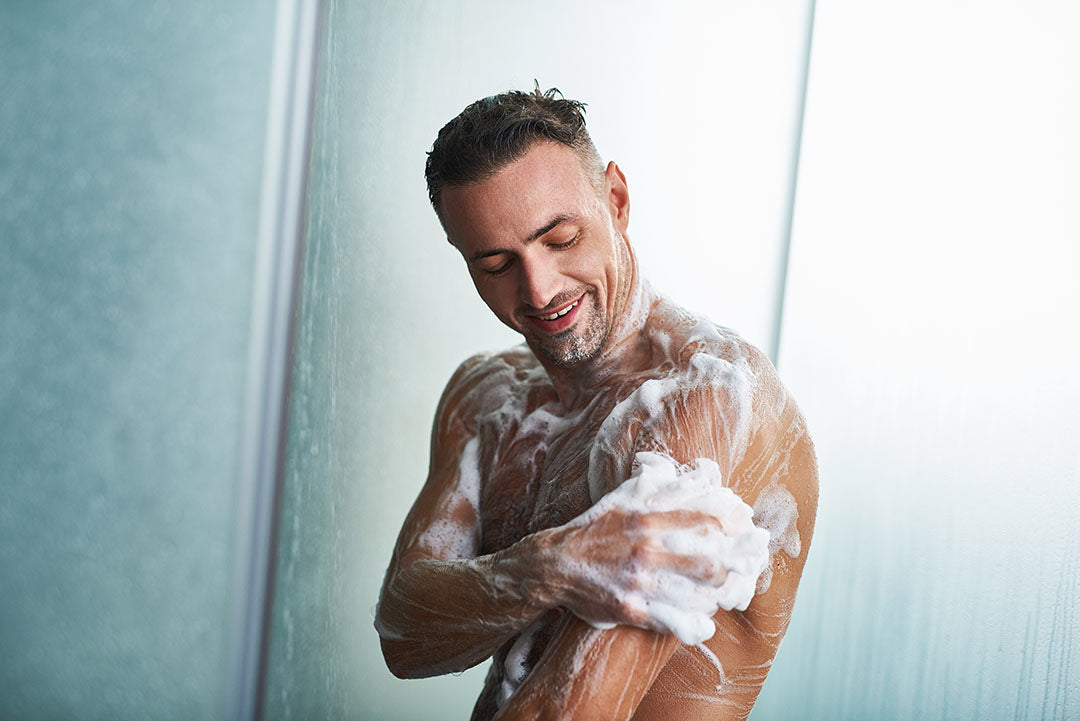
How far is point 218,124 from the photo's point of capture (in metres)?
1.88

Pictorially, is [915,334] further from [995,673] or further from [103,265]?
[103,265]

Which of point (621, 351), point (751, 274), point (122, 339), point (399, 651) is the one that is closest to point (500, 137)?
point (621, 351)

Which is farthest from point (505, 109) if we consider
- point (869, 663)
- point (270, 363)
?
point (869, 663)

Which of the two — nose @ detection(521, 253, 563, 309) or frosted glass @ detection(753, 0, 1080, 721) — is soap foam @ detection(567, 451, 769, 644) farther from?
frosted glass @ detection(753, 0, 1080, 721)

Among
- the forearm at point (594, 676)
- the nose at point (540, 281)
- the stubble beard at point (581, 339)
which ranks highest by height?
the nose at point (540, 281)

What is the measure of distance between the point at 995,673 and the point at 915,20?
3.34ft

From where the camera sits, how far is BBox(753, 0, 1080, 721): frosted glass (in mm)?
1181

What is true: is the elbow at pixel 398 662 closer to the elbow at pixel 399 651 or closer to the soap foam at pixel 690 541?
the elbow at pixel 399 651

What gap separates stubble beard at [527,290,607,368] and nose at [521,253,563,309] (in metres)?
0.05

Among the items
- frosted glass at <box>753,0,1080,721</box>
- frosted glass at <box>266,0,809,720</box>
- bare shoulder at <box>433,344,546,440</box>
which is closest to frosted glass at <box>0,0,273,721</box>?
frosted glass at <box>266,0,809,720</box>

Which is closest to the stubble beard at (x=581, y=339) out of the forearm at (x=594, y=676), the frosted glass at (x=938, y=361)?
the forearm at (x=594, y=676)

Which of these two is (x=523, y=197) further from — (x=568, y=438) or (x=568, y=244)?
(x=568, y=438)

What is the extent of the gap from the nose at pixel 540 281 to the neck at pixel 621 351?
0.10 meters

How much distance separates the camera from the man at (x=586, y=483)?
0.90m
